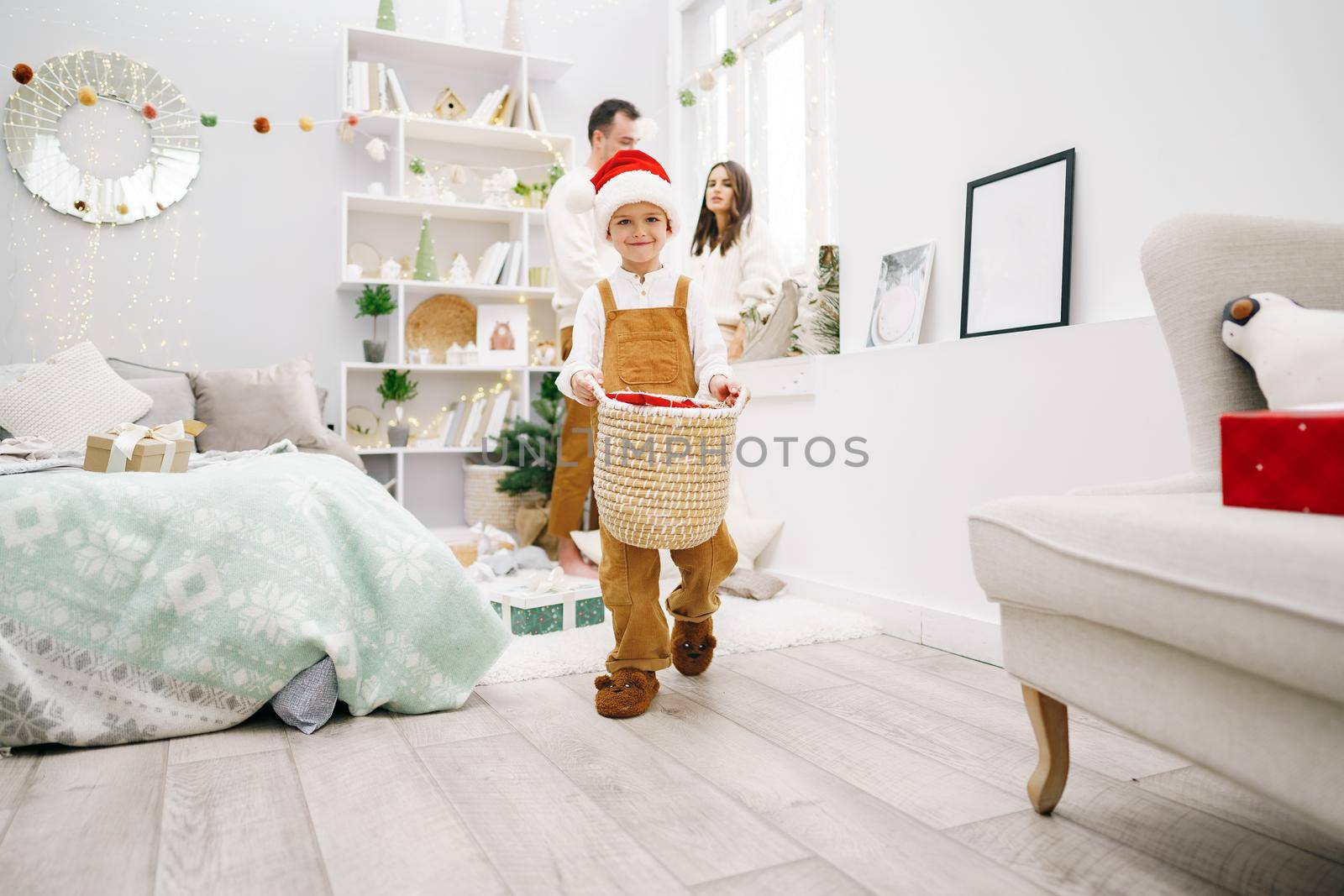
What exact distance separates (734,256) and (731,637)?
5.08ft

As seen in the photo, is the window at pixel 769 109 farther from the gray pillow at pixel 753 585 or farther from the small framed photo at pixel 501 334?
the gray pillow at pixel 753 585

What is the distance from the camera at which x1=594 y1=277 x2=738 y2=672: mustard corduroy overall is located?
5.56 ft

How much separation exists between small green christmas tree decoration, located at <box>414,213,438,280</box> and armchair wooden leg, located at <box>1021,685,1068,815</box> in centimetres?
327

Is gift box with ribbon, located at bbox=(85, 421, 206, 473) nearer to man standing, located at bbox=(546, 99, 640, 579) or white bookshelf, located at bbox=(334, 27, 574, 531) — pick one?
man standing, located at bbox=(546, 99, 640, 579)

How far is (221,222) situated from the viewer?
12.3 feet

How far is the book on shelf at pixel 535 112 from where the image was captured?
4.04 metres

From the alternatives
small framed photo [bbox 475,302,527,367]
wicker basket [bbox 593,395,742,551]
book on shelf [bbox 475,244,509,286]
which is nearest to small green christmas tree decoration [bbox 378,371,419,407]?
small framed photo [bbox 475,302,527,367]

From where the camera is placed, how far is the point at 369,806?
1209 millimetres

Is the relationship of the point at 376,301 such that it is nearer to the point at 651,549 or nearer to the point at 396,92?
the point at 396,92

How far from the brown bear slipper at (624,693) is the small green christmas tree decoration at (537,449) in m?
1.89

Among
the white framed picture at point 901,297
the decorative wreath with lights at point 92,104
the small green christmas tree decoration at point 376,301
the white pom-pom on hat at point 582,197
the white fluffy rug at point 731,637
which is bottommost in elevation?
the white fluffy rug at point 731,637

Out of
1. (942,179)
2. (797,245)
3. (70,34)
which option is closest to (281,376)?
(70,34)

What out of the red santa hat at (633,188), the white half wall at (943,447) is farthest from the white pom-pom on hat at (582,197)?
the white half wall at (943,447)

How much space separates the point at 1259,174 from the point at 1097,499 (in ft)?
2.89
